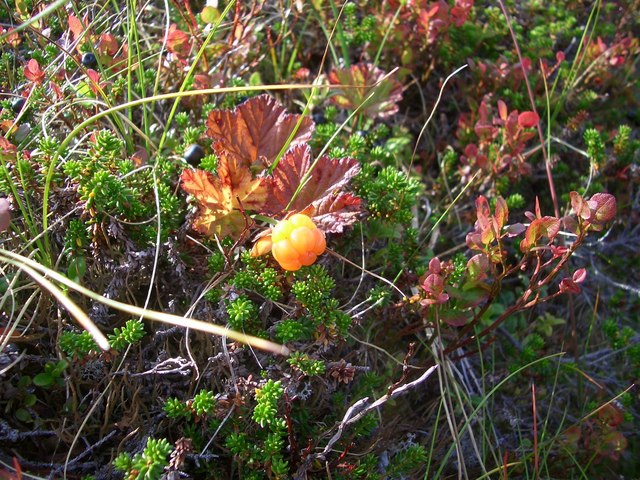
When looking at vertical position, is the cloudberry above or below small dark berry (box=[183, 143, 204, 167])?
below

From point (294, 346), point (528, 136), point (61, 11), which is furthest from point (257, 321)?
point (61, 11)

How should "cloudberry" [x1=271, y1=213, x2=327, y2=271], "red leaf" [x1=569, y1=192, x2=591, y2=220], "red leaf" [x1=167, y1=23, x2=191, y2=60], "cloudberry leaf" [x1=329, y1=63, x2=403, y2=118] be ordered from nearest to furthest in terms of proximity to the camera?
"cloudberry" [x1=271, y1=213, x2=327, y2=271] < "red leaf" [x1=569, y1=192, x2=591, y2=220] < "red leaf" [x1=167, y1=23, x2=191, y2=60] < "cloudberry leaf" [x1=329, y1=63, x2=403, y2=118]

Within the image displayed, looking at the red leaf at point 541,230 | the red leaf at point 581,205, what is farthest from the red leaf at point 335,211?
the red leaf at point 581,205

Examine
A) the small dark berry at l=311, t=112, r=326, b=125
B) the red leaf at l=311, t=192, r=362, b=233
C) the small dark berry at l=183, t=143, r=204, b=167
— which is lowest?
the small dark berry at l=311, t=112, r=326, b=125

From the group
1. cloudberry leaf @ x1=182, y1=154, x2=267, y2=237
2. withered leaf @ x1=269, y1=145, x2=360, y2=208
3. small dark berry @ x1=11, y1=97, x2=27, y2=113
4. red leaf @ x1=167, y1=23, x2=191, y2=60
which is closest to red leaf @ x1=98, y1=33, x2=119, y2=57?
red leaf @ x1=167, y1=23, x2=191, y2=60

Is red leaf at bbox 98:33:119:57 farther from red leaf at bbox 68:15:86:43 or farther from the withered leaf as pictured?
the withered leaf

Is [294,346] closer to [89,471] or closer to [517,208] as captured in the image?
[89,471]

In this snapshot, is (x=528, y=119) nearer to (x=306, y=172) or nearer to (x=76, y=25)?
(x=306, y=172)
